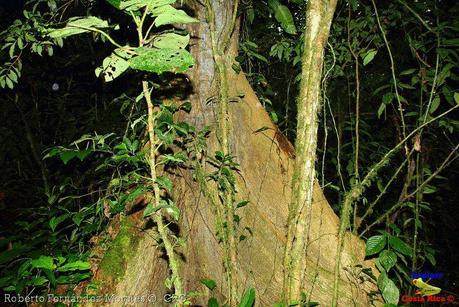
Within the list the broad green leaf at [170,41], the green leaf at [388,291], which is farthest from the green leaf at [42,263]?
the green leaf at [388,291]

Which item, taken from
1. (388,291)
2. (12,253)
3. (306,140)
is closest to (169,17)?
(306,140)

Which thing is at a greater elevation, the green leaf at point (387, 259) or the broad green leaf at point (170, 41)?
the broad green leaf at point (170, 41)

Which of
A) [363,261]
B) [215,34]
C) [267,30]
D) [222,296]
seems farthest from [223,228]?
[267,30]

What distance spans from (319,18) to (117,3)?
918 mm

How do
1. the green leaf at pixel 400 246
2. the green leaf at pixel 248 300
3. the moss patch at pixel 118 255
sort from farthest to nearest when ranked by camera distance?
the moss patch at pixel 118 255 < the green leaf at pixel 400 246 < the green leaf at pixel 248 300

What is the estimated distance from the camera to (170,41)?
3.19ft

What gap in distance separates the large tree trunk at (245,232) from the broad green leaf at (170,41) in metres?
0.78

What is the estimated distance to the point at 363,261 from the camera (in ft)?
5.92

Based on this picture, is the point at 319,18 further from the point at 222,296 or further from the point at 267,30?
the point at 267,30

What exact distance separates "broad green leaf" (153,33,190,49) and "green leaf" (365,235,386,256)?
123cm

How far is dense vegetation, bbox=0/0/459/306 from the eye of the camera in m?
1.19

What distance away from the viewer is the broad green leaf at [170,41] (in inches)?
37.8

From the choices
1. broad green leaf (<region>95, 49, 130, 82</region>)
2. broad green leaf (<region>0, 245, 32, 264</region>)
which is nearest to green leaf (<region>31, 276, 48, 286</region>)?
broad green leaf (<region>0, 245, 32, 264</region>)

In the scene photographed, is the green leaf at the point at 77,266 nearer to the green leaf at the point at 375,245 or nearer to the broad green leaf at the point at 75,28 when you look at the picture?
the broad green leaf at the point at 75,28
